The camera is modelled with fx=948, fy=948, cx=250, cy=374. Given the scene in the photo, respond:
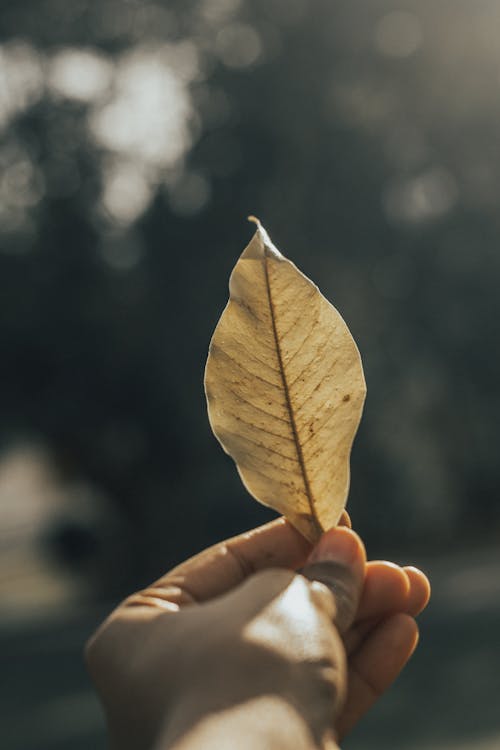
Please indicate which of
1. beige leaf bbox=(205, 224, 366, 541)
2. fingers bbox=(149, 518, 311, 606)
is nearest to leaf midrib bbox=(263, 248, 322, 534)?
beige leaf bbox=(205, 224, 366, 541)

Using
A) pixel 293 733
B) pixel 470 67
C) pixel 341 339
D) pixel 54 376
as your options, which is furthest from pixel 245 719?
pixel 470 67

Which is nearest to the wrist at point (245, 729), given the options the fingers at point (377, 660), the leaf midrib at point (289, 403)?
the leaf midrib at point (289, 403)

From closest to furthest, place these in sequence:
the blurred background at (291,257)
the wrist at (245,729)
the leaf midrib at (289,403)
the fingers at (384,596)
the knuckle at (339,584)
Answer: the wrist at (245,729) < the leaf midrib at (289,403) < the knuckle at (339,584) < the fingers at (384,596) < the blurred background at (291,257)

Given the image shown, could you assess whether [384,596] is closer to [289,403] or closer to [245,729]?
[289,403]

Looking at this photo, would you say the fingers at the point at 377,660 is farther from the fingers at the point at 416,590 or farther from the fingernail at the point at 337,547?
the fingernail at the point at 337,547

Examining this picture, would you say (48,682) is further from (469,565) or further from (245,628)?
(245,628)

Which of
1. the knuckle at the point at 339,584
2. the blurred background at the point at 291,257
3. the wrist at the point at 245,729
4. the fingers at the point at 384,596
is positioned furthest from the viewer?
the blurred background at the point at 291,257
